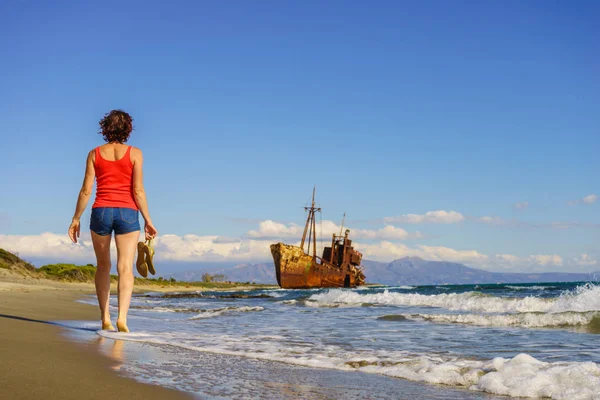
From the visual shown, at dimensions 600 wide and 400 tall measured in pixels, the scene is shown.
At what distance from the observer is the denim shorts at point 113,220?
5.36m

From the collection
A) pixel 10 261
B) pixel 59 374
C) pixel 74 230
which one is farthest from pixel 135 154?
pixel 10 261

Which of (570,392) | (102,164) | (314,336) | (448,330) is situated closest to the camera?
(570,392)

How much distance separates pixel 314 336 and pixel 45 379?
4.80 meters

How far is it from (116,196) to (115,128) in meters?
0.70

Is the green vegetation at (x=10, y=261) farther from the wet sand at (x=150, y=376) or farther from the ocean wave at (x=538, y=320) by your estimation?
the wet sand at (x=150, y=376)

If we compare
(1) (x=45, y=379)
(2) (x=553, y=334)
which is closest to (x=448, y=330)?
(2) (x=553, y=334)

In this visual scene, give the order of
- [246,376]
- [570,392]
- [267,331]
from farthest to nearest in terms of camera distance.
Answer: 1. [267,331]
2. [246,376]
3. [570,392]

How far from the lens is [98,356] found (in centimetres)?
404

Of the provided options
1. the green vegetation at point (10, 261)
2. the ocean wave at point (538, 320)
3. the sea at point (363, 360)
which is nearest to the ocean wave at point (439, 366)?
the sea at point (363, 360)

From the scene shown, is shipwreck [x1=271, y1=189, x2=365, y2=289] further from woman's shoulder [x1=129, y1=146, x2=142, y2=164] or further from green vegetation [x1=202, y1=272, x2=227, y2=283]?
woman's shoulder [x1=129, y1=146, x2=142, y2=164]

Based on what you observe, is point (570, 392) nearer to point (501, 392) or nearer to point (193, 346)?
point (501, 392)

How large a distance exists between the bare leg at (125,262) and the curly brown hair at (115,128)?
0.97 m

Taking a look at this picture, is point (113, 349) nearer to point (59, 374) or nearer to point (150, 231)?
point (59, 374)

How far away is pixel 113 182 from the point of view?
5.39 meters
